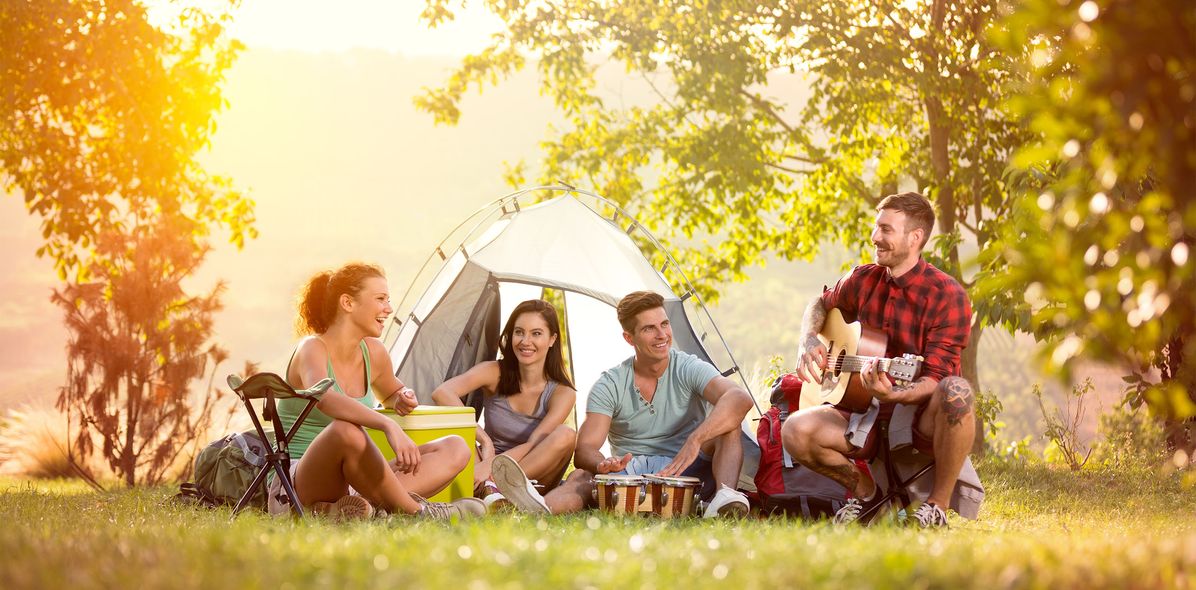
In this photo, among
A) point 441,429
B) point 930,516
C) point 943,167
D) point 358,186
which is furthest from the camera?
point 358,186

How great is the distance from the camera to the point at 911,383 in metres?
4.41

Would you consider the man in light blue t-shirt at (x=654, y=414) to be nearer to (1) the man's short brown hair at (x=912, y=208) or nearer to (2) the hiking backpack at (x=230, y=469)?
(1) the man's short brown hair at (x=912, y=208)

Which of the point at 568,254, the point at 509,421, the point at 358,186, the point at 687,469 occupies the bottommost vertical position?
the point at 687,469

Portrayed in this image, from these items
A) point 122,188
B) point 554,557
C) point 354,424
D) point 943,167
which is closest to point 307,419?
point 354,424

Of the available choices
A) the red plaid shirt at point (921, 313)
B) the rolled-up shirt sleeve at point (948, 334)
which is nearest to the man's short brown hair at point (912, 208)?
the red plaid shirt at point (921, 313)

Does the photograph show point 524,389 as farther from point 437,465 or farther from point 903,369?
point 903,369

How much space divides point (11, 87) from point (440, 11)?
4121 millimetres

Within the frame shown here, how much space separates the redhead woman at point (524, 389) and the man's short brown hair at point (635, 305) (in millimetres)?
573

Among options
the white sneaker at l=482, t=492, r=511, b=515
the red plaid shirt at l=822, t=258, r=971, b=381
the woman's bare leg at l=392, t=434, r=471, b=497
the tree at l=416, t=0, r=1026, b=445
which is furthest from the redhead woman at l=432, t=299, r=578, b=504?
the tree at l=416, t=0, r=1026, b=445

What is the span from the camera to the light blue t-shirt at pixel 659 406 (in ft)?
17.0

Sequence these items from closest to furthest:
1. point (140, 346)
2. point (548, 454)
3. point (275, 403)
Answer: point (275, 403) < point (548, 454) < point (140, 346)

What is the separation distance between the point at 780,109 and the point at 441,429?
676 centimetres

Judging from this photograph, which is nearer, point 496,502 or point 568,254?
point 496,502

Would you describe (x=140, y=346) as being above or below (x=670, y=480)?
above
